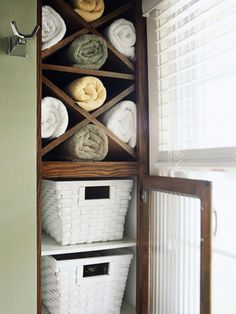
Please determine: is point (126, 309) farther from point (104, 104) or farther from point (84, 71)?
point (84, 71)

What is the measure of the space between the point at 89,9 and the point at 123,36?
191mm

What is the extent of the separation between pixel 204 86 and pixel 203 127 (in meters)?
0.15

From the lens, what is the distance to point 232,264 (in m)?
1.34

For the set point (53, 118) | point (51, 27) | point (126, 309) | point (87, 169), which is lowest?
point (126, 309)

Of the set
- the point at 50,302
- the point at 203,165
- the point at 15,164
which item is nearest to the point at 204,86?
the point at 203,165

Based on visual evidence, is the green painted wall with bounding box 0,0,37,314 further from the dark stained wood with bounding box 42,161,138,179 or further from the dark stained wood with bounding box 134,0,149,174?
the dark stained wood with bounding box 134,0,149,174

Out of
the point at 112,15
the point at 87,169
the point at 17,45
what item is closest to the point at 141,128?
the point at 87,169

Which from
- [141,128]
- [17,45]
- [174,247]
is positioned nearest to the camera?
[17,45]

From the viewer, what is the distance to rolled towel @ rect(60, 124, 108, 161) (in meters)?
1.46

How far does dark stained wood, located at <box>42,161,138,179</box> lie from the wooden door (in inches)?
4.0

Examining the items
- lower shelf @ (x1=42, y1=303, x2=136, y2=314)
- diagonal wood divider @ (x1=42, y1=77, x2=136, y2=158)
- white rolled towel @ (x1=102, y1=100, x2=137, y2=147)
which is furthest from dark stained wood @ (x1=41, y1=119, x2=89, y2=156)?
lower shelf @ (x1=42, y1=303, x2=136, y2=314)

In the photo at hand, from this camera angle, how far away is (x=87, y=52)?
4.90 ft

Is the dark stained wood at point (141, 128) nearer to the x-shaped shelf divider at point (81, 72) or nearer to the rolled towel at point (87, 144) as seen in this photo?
the x-shaped shelf divider at point (81, 72)

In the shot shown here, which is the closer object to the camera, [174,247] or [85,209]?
[174,247]
